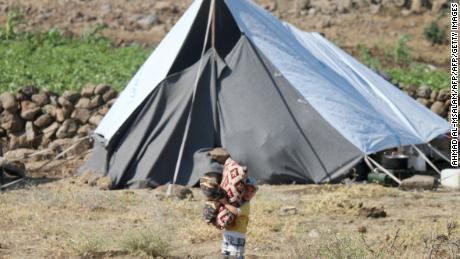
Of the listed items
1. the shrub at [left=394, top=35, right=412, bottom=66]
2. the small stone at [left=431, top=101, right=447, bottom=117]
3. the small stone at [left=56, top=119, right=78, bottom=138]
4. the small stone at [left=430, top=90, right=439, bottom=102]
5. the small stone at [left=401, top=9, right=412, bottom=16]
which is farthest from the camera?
the small stone at [left=401, top=9, right=412, bottom=16]

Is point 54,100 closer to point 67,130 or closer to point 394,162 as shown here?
point 67,130

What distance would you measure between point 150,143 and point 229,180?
515cm

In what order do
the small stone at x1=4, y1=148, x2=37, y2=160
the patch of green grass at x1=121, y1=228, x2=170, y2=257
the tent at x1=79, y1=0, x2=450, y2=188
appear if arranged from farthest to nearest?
the small stone at x1=4, y1=148, x2=37, y2=160, the tent at x1=79, y1=0, x2=450, y2=188, the patch of green grass at x1=121, y1=228, x2=170, y2=257

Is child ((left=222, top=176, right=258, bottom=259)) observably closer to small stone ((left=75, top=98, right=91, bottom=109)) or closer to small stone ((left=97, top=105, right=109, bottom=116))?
small stone ((left=97, top=105, right=109, bottom=116))

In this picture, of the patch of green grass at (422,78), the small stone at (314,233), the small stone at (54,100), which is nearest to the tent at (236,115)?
the small stone at (314,233)

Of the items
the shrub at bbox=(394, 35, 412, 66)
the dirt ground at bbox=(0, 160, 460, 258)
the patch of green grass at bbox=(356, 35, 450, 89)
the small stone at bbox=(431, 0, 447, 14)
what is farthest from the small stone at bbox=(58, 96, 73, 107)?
the small stone at bbox=(431, 0, 447, 14)

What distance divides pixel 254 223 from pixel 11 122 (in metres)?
6.57

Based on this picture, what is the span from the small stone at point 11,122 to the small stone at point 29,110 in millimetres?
97

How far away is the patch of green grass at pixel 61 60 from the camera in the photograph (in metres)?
16.7

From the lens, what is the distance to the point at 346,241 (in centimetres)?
666

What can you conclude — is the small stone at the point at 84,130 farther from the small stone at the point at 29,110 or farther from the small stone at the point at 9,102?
the small stone at the point at 9,102

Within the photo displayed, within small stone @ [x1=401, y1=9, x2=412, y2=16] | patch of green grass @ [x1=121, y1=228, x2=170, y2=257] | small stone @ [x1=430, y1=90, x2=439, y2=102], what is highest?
patch of green grass @ [x1=121, y1=228, x2=170, y2=257]

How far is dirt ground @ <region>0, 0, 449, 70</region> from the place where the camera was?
23.6 m

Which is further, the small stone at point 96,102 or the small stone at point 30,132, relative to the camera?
the small stone at point 96,102
